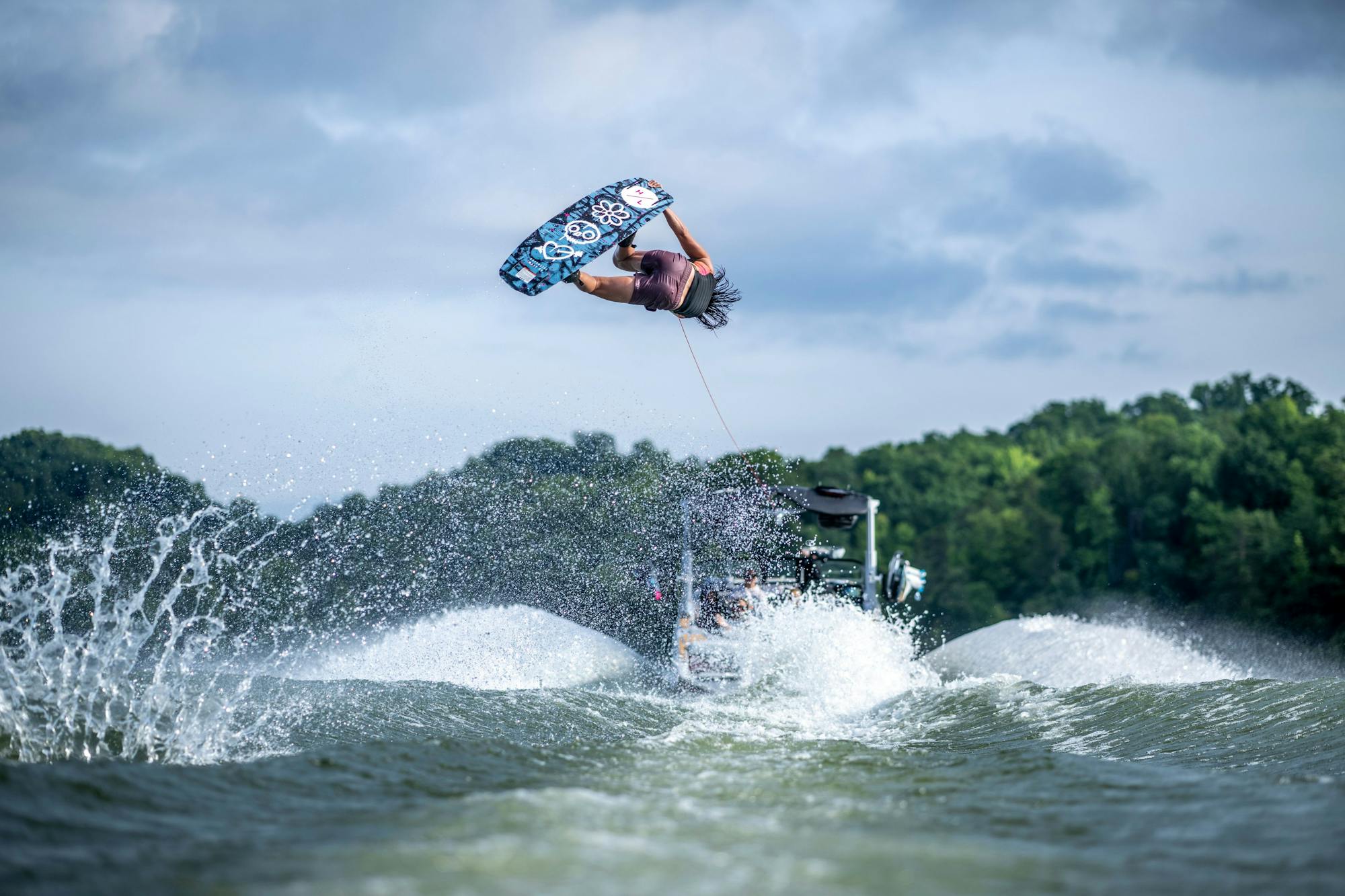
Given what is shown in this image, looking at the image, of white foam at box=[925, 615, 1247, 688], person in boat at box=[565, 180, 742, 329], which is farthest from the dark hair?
white foam at box=[925, 615, 1247, 688]

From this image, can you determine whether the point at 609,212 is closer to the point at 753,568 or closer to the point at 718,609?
the point at 718,609

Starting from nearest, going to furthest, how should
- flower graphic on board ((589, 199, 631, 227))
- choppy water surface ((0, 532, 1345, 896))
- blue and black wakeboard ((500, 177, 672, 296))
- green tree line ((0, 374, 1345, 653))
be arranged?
1. choppy water surface ((0, 532, 1345, 896))
2. blue and black wakeboard ((500, 177, 672, 296))
3. flower graphic on board ((589, 199, 631, 227))
4. green tree line ((0, 374, 1345, 653))

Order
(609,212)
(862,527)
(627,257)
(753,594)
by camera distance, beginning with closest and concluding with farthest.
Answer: (609,212), (627,257), (753,594), (862,527)

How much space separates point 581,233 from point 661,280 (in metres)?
0.61

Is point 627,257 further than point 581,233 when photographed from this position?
Yes

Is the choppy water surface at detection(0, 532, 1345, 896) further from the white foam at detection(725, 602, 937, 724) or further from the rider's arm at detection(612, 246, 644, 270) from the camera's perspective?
the rider's arm at detection(612, 246, 644, 270)

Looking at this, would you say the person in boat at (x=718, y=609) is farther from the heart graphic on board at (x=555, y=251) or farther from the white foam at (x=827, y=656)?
the heart graphic on board at (x=555, y=251)

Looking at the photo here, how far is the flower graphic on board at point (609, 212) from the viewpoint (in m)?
7.53

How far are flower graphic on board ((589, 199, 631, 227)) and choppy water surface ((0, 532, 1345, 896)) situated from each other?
3183 mm

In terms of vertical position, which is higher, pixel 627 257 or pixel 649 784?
pixel 627 257

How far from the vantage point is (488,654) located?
484 inches

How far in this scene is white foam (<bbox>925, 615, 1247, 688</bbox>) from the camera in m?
12.2

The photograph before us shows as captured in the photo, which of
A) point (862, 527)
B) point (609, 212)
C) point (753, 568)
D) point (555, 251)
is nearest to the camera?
point (555, 251)

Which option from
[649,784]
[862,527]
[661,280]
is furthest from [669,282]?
[862,527]
